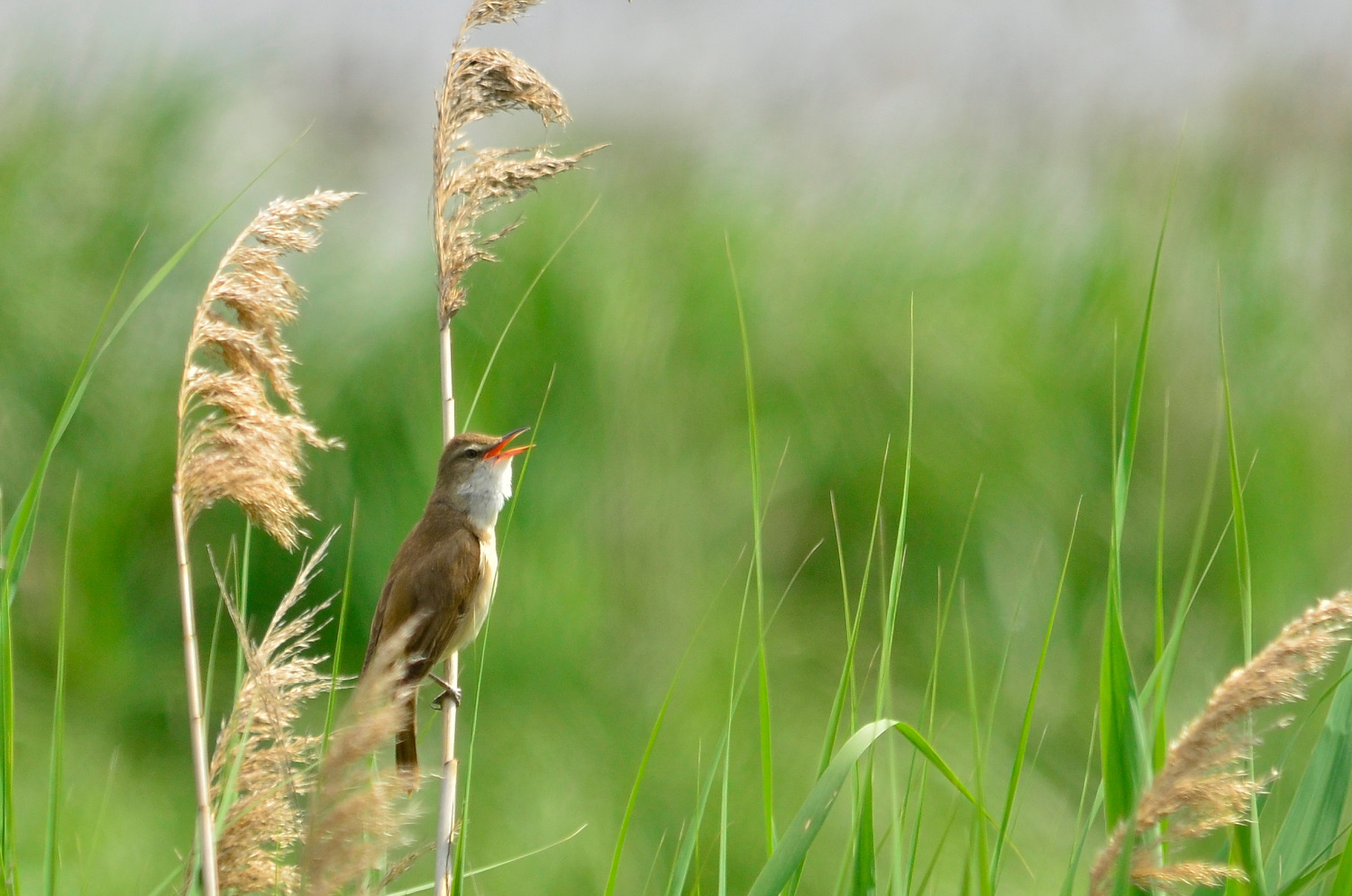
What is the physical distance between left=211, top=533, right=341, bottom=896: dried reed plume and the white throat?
2.54ft

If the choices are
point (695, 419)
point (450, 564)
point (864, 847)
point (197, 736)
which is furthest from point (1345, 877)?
point (695, 419)

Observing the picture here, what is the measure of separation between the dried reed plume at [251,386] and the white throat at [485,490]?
73cm

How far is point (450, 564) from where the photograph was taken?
1884mm

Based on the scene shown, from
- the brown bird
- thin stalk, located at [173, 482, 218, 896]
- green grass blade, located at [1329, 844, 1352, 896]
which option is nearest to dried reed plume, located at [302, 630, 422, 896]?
thin stalk, located at [173, 482, 218, 896]

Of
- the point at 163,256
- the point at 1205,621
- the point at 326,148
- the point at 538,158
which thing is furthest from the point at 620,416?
the point at 538,158

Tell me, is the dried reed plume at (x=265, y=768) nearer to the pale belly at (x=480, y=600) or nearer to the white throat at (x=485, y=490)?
the pale belly at (x=480, y=600)

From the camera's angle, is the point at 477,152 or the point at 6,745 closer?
the point at 6,745

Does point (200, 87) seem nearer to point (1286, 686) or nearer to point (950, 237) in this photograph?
point (950, 237)

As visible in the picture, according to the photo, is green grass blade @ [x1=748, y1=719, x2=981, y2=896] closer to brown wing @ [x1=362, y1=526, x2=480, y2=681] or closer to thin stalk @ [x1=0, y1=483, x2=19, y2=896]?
thin stalk @ [x1=0, y1=483, x2=19, y2=896]

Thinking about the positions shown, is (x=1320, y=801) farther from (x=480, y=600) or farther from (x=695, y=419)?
(x=695, y=419)

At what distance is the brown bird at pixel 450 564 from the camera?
5.94ft

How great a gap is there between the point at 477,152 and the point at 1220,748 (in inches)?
39.9

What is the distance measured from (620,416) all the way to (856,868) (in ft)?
9.65

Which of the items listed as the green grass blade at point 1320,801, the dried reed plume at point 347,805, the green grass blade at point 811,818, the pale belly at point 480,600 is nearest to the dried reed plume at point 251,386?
the dried reed plume at point 347,805
